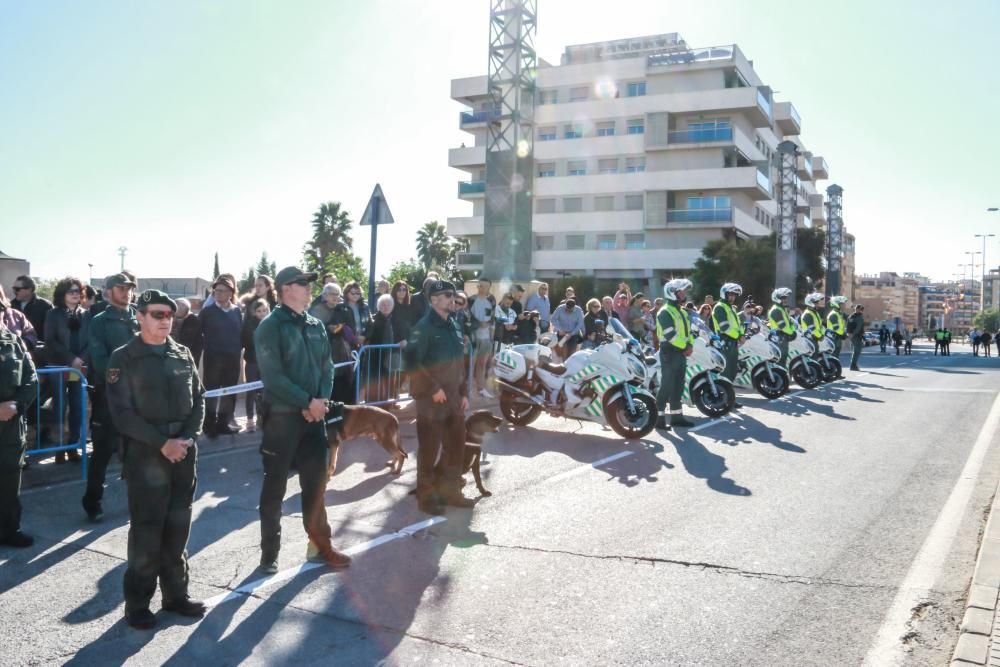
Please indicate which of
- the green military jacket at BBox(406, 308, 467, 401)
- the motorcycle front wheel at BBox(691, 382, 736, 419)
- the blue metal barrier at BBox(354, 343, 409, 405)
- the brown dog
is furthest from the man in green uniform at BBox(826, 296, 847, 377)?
the green military jacket at BBox(406, 308, 467, 401)

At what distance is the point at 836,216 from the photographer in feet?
183

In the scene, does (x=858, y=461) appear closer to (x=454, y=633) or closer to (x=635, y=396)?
(x=635, y=396)

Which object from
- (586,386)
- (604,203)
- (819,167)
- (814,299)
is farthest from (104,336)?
(819,167)

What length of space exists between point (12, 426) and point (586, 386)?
6249 mm

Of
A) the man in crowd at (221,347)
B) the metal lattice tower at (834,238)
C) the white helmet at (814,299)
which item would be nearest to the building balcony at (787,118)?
the metal lattice tower at (834,238)

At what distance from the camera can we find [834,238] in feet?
177

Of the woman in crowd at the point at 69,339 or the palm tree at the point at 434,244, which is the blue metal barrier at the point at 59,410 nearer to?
the woman in crowd at the point at 69,339

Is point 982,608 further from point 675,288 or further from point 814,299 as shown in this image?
point 814,299

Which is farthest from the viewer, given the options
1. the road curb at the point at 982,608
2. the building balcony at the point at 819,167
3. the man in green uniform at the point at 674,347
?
the building balcony at the point at 819,167

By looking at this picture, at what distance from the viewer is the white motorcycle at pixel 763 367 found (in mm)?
14773

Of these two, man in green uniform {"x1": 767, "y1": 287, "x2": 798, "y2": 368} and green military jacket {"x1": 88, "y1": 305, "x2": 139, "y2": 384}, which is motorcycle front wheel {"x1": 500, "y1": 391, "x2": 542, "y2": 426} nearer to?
green military jacket {"x1": 88, "y1": 305, "x2": 139, "y2": 384}

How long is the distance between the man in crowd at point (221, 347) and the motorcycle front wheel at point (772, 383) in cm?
921

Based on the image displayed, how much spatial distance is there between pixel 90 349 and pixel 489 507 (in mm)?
3322

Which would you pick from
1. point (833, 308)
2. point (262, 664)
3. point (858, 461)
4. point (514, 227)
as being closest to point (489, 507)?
point (262, 664)
